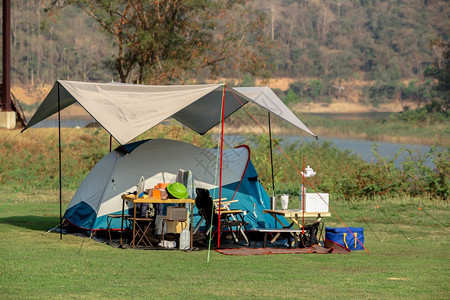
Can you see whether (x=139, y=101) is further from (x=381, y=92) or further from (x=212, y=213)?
(x=381, y=92)

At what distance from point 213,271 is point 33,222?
398 centimetres

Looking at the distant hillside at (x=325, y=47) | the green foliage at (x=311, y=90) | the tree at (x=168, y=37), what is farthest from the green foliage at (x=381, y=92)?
the tree at (x=168, y=37)

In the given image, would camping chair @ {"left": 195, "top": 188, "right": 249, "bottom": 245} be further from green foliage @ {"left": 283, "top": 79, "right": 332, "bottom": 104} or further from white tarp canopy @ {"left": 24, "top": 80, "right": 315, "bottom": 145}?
green foliage @ {"left": 283, "top": 79, "right": 332, "bottom": 104}

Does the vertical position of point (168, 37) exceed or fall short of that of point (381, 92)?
it falls short

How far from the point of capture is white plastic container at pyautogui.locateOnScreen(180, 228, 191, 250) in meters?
7.64

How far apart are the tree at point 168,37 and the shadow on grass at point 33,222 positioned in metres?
12.2

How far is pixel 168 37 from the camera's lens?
2219 centimetres

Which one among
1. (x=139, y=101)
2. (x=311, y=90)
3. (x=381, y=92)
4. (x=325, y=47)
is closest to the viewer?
(x=139, y=101)

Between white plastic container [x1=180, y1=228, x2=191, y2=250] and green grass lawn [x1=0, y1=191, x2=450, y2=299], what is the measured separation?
0.66 ft

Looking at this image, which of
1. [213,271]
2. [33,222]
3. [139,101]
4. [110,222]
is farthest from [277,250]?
[33,222]

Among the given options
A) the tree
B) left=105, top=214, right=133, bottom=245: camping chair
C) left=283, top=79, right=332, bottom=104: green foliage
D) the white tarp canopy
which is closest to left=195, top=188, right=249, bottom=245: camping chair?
left=105, top=214, right=133, bottom=245: camping chair

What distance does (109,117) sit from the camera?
25.2ft

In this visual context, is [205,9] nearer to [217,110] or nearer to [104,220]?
[217,110]

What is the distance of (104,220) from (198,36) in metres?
15.4
